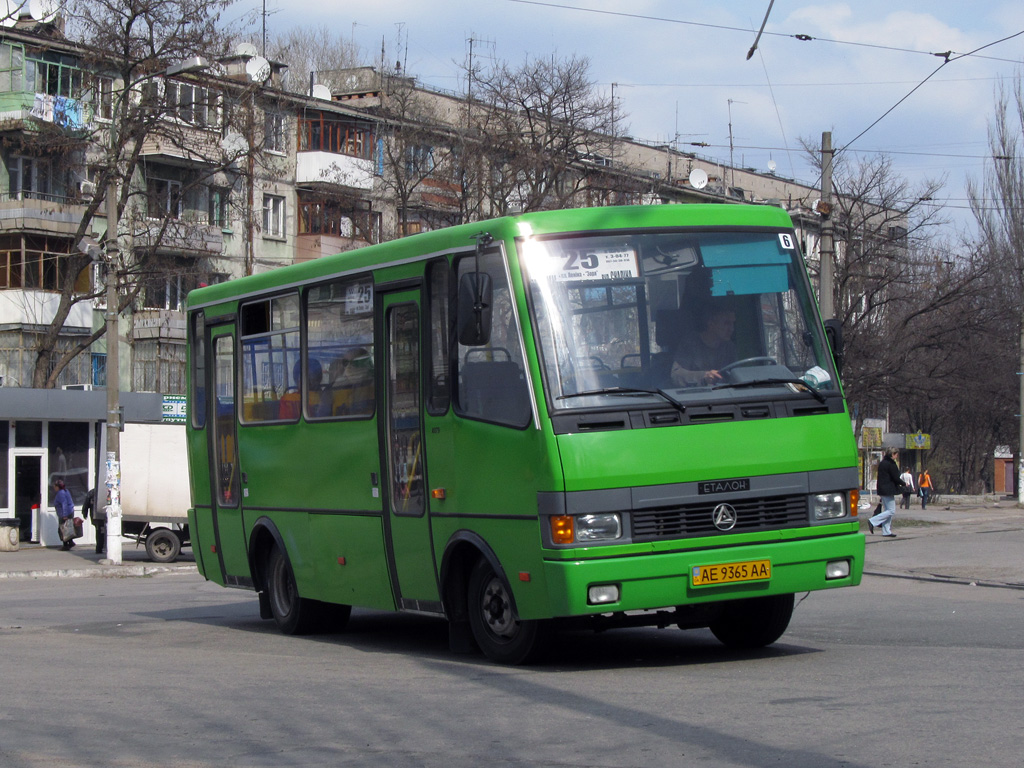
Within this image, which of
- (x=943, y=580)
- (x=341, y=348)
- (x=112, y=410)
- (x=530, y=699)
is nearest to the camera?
(x=530, y=699)

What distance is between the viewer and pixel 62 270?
43562 mm

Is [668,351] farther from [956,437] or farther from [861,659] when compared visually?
[956,437]

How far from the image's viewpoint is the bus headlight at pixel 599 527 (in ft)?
29.9

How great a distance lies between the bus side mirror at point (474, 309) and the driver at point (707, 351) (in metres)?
1.26

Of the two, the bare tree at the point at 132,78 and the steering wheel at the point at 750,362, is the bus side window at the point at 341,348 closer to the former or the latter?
the steering wheel at the point at 750,362

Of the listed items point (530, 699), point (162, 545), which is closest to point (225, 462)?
point (530, 699)

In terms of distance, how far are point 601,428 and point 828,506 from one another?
5.59ft

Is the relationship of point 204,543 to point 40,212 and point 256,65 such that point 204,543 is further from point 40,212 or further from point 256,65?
point 256,65

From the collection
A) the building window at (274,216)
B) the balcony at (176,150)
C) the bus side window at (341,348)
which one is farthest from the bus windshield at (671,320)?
the building window at (274,216)

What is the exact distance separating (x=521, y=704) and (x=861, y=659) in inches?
111

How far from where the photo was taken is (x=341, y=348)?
1197 cm

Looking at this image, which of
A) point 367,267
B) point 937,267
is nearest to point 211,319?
point 367,267

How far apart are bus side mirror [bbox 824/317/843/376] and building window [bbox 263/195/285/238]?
43191mm

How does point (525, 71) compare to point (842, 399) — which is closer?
point (842, 399)
